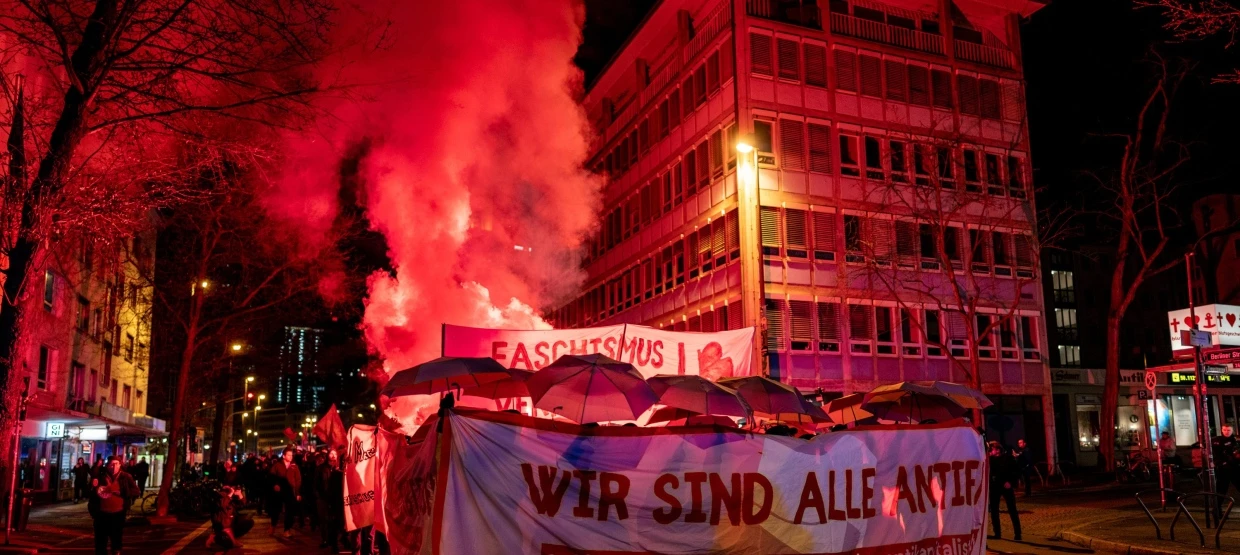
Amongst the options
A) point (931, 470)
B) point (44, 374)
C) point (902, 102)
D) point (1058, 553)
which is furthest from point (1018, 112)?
point (44, 374)

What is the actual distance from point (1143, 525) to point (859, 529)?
1204cm

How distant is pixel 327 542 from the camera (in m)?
18.9

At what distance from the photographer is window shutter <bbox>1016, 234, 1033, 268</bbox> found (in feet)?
121

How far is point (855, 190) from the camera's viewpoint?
34.5 metres

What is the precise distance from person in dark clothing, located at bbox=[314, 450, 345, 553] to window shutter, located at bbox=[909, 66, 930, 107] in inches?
1037

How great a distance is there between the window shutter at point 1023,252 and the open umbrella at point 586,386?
30.0m

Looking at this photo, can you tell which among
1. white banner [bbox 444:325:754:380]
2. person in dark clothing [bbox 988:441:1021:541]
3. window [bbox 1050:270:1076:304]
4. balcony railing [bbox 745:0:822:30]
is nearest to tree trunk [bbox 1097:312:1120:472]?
balcony railing [bbox 745:0:822:30]

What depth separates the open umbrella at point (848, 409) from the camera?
16.8 metres

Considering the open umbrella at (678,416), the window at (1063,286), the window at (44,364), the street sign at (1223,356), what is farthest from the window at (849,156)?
the window at (1063,286)

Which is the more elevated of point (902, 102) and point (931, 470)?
point (902, 102)

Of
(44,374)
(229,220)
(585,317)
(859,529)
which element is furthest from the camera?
(585,317)

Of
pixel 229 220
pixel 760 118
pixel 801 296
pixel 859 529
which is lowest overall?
pixel 859 529

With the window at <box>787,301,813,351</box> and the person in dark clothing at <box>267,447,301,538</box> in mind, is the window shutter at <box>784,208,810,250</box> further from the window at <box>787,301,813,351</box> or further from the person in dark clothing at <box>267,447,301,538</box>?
the person in dark clothing at <box>267,447,301,538</box>

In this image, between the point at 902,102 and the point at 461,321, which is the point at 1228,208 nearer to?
the point at 902,102
